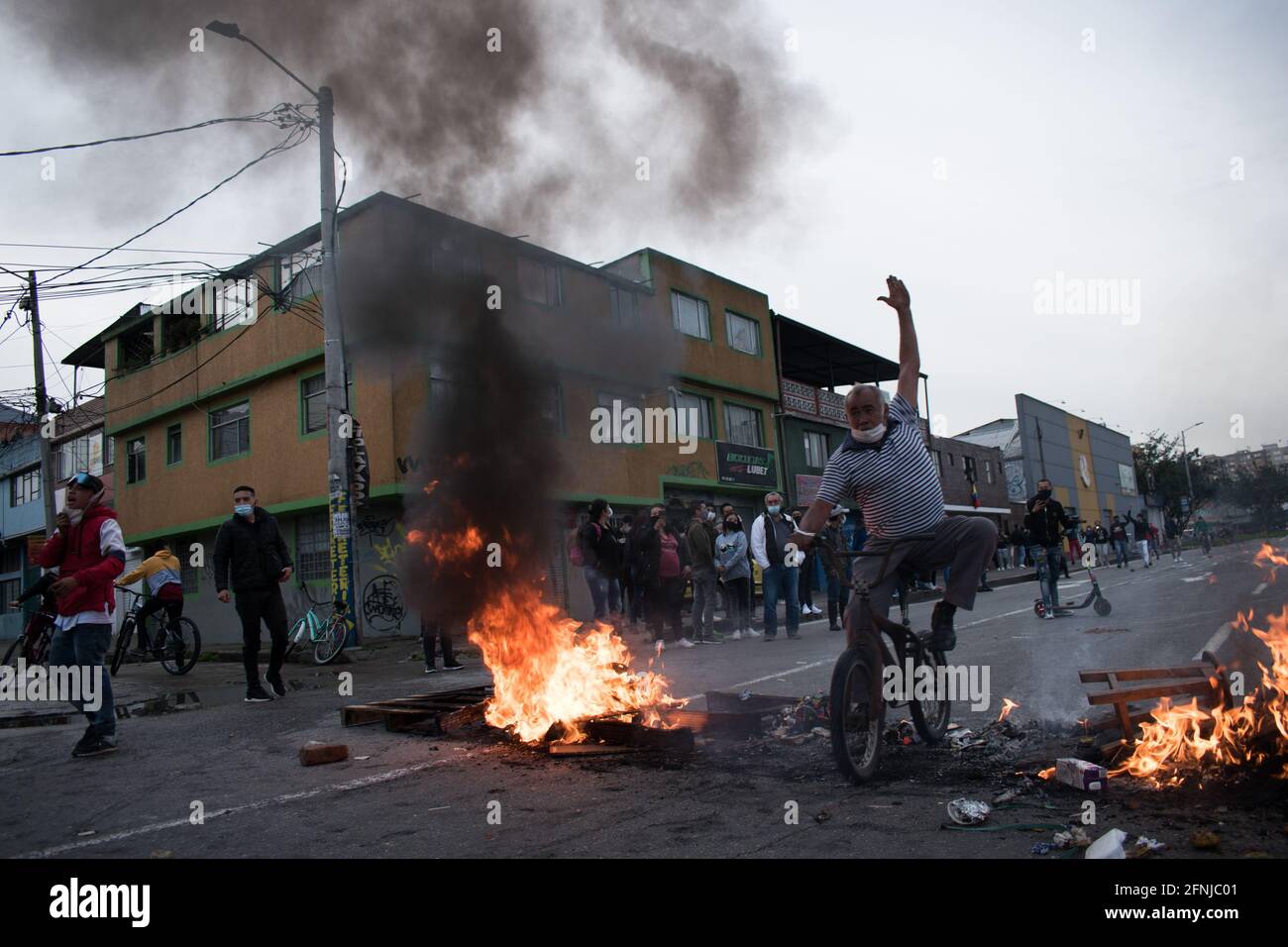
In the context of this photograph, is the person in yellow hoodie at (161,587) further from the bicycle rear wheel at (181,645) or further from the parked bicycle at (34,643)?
the parked bicycle at (34,643)

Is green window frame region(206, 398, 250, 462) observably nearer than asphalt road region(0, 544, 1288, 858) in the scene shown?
No

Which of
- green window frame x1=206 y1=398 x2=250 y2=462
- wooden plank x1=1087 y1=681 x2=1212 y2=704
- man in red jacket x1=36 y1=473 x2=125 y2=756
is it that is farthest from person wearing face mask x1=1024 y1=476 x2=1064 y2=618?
green window frame x1=206 y1=398 x2=250 y2=462

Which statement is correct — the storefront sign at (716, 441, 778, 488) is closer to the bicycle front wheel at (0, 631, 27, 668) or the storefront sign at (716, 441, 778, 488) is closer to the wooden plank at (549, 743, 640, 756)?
the bicycle front wheel at (0, 631, 27, 668)

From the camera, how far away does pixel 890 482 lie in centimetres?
432

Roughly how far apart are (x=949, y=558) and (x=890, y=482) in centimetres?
49

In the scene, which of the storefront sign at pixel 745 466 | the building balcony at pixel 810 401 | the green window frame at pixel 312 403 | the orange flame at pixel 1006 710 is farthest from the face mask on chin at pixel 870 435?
the building balcony at pixel 810 401

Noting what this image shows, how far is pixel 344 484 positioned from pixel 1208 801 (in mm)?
11644

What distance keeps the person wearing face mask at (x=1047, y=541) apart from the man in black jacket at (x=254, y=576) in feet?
29.0

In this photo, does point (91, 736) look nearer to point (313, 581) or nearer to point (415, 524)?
point (415, 524)

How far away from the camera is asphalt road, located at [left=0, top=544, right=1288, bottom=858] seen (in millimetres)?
3156

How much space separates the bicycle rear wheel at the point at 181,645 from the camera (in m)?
10.9

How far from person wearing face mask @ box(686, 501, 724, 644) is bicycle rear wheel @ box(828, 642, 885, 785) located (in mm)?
7757
